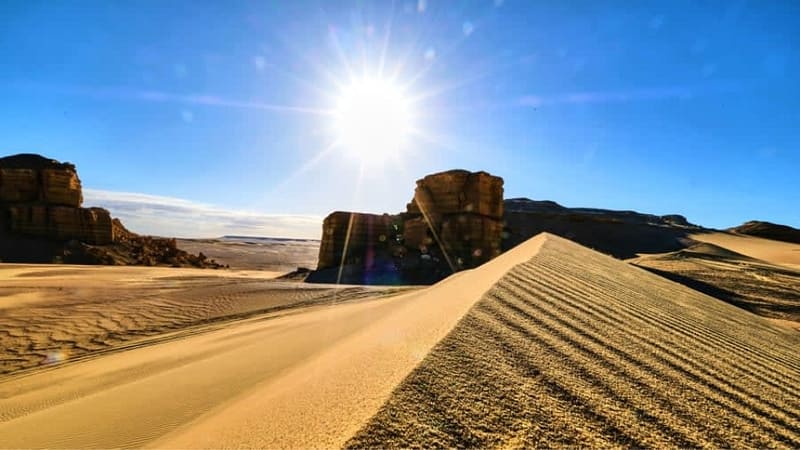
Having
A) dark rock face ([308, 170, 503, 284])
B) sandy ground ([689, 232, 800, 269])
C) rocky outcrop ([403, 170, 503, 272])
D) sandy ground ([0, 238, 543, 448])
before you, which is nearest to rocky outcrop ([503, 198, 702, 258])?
sandy ground ([689, 232, 800, 269])

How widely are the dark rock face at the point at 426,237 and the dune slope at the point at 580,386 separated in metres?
11.3

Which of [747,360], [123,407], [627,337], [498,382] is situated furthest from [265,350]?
[747,360]

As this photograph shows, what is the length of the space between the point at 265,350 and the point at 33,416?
50.4 inches

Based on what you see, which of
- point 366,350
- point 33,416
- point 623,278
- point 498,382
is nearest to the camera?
point 498,382

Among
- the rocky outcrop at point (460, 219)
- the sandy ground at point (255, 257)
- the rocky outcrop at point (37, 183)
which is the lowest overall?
the sandy ground at point (255, 257)

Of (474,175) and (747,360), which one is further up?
(474,175)

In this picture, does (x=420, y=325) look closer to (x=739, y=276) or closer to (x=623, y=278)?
(x=623, y=278)

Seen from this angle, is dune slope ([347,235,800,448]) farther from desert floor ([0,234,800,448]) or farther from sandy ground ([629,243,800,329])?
sandy ground ([629,243,800,329])

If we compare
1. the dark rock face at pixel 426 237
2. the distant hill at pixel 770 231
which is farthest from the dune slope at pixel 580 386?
the distant hill at pixel 770 231

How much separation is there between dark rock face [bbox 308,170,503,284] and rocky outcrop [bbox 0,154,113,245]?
13629 mm

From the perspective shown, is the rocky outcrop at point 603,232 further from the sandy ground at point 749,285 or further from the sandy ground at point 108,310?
the sandy ground at point 108,310

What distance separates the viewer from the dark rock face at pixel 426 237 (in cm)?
1414

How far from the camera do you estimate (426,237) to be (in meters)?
15.1

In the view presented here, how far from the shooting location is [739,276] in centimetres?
704
